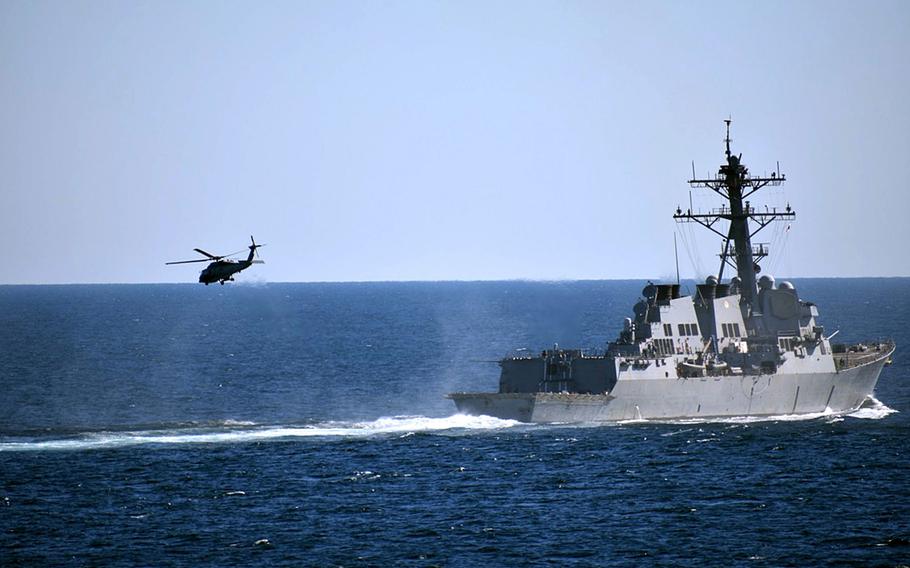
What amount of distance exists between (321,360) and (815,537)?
77530 millimetres

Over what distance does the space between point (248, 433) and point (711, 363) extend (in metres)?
24.5

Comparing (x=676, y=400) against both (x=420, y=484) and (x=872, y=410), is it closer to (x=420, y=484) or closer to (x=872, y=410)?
(x=872, y=410)

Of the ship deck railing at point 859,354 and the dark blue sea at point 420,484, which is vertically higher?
the ship deck railing at point 859,354

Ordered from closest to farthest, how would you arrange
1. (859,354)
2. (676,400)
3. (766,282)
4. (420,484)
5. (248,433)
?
1. (420,484)
2. (248,433)
3. (676,400)
4. (766,282)
5. (859,354)

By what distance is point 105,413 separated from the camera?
255 feet

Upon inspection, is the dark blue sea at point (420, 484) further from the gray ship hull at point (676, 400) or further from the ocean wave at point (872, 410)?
the gray ship hull at point (676, 400)

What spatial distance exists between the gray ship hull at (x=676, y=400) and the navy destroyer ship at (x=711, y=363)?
52mm

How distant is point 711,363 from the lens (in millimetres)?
68688

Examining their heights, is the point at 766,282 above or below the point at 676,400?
above

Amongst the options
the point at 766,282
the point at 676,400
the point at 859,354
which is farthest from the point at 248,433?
the point at 859,354

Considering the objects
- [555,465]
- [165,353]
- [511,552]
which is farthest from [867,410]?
[165,353]

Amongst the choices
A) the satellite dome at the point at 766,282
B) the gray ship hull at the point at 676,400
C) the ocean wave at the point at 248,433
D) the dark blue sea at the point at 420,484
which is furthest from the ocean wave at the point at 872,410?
the ocean wave at the point at 248,433

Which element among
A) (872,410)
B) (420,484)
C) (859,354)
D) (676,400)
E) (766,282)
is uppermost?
(766,282)

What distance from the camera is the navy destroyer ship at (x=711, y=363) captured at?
65562 mm
